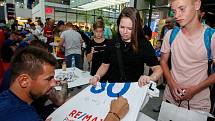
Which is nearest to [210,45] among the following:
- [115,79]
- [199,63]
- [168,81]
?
[199,63]

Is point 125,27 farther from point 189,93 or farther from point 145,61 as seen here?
point 189,93

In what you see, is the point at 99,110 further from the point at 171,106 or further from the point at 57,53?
the point at 57,53

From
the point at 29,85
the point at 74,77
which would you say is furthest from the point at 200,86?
the point at 74,77

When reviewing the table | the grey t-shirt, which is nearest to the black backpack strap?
the table

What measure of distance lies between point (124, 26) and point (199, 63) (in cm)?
66

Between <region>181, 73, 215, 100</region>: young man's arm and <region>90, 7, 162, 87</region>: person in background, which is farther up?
<region>90, 7, 162, 87</region>: person in background

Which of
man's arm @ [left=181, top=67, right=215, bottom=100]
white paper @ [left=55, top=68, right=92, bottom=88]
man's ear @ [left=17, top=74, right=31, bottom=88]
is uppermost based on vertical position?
man's ear @ [left=17, top=74, right=31, bottom=88]

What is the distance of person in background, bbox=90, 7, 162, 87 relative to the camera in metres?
1.96

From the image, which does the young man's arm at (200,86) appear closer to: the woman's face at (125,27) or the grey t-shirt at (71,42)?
the woman's face at (125,27)

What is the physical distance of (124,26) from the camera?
196 centimetres

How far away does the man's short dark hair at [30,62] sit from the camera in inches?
52.3

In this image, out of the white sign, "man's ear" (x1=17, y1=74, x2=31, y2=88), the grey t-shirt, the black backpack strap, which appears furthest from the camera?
the grey t-shirt

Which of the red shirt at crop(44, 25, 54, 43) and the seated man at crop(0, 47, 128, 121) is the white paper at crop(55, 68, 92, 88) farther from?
the red shirt at crop(44, 25, 54, 43)

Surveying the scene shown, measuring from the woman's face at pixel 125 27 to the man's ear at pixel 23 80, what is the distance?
936 millimetres
